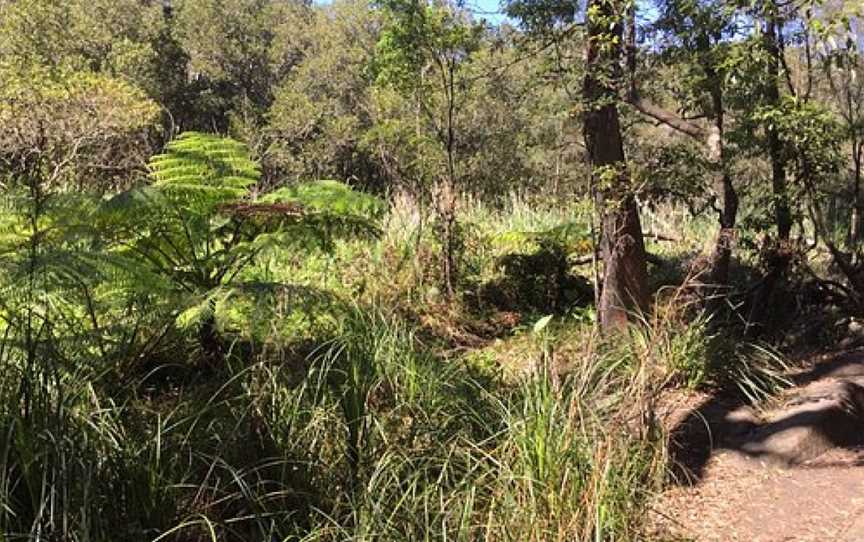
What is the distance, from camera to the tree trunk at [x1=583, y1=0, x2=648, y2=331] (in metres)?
5.25

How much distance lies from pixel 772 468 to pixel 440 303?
11.4ft

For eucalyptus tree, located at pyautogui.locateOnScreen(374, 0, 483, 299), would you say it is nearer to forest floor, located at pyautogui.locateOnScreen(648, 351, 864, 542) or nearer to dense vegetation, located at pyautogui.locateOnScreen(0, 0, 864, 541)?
dense vegetation, located at pyautogui.locateOnScreen(0, 0, 864, 541)

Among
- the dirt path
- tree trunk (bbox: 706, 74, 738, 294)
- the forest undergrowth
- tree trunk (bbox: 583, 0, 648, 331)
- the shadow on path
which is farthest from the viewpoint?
tree trunk (bbox: 706, 74, 738, 294)

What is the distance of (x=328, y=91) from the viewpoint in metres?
22.4

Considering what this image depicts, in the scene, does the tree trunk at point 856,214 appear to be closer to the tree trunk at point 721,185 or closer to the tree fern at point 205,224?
the tree trunk at point 721,185

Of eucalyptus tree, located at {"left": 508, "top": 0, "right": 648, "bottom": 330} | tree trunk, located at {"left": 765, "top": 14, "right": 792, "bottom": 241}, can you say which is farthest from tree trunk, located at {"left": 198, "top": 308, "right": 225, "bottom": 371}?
tree trunk, located at {"left": 765, "top": 14, "right": 792, "bottom": 241}

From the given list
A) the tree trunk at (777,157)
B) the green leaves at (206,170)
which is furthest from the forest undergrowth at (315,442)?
the tree trunk at (777,157)

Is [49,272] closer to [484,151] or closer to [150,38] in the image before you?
[484,151]

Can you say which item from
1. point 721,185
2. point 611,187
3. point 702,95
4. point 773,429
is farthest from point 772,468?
point 702,95

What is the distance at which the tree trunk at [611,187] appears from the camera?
5.25 meters

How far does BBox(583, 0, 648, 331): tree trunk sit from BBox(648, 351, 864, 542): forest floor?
1017 mm

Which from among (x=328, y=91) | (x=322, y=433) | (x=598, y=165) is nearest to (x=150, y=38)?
(x=328, y=91)

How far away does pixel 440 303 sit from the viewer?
7031 millimetres

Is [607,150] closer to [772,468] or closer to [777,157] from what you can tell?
[777,157]
